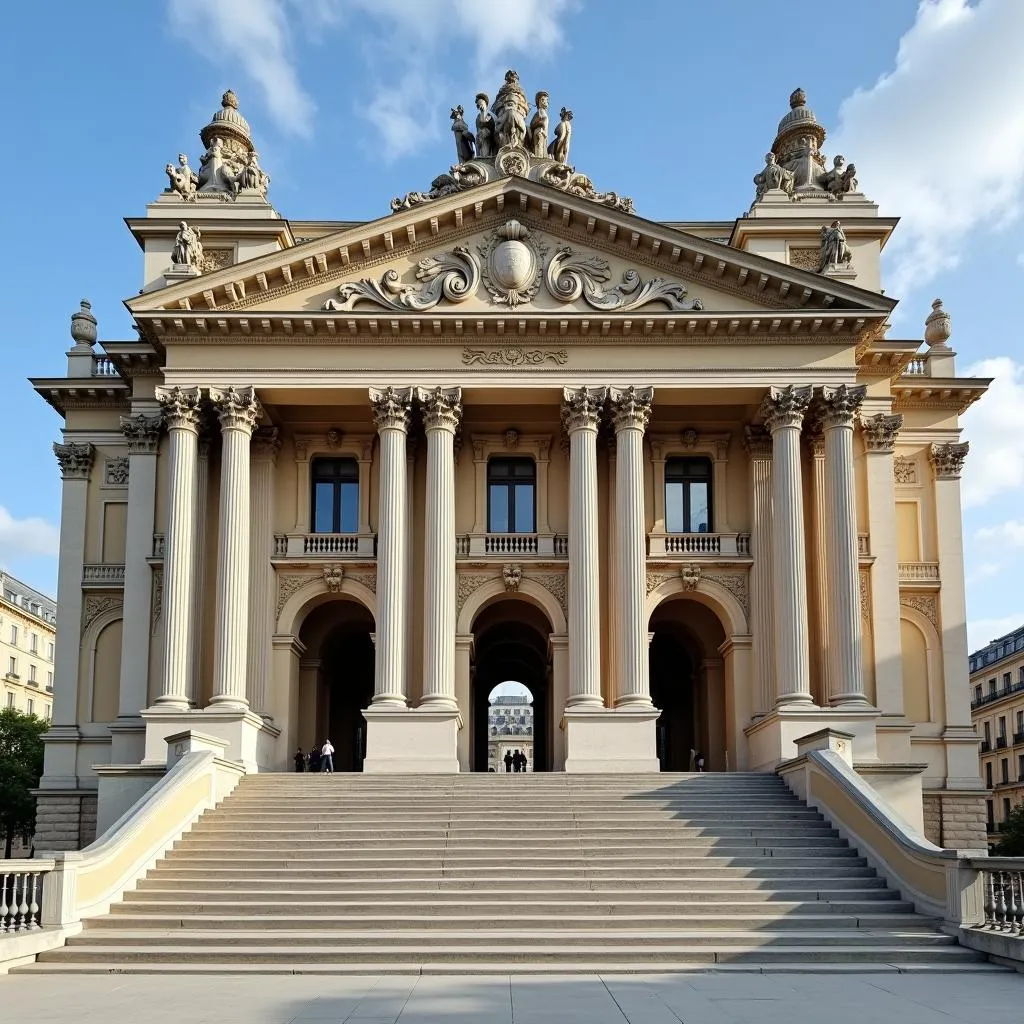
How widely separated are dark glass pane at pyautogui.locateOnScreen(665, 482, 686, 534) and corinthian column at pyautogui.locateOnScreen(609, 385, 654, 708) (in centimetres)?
222

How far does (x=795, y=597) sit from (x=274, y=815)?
13822 mm

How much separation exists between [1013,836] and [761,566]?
2776cm

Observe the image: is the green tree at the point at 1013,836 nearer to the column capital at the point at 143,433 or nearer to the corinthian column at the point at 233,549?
the corinthian column at the point at 233,549

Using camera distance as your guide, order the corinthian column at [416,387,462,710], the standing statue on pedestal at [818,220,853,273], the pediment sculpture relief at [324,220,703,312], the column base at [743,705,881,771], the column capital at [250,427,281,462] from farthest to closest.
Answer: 1. the column capital at [250,427,281,462]
2. the standing statue on pedestal at [818,220,853,273]
3. the pediment sculpture relief at [324,220,703,312]
4. the corinthian column at [416,387,462,710]
5. the column base at [743,705,881,771]

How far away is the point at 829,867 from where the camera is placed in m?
22.3

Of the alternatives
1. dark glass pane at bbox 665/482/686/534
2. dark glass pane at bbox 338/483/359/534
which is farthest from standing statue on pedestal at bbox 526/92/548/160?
dark glass pane at bbox 338/483/359/534

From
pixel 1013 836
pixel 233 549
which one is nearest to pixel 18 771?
pixel 233 549

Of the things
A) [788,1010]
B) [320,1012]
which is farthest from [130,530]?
[788,1010]

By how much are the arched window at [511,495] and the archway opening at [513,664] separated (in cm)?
221

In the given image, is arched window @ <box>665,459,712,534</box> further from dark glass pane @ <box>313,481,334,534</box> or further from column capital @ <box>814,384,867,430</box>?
dark glass pane @ <box>313,481,334,534</box>

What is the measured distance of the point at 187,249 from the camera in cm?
3344

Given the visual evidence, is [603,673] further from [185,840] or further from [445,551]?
[185,840]

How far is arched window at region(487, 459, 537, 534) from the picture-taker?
35.5 meters

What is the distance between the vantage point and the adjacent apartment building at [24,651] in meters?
77.5
